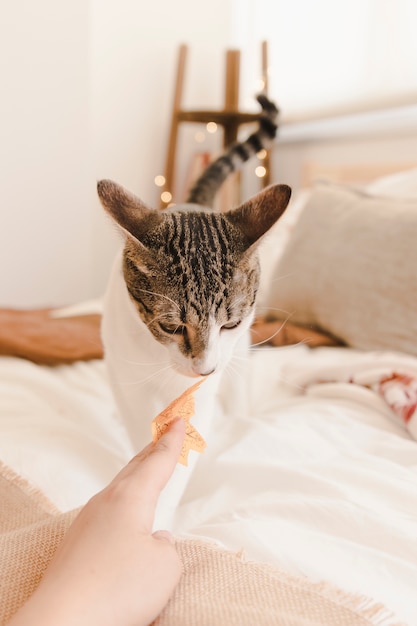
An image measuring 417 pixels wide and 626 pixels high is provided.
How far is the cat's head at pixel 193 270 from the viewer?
0.77 m

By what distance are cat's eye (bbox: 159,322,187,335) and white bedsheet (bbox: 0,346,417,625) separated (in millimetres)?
253

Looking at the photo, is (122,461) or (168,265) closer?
(168,265)

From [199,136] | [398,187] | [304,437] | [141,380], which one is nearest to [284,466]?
[304,437]

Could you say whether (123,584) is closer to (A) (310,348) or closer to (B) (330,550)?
(B) (330,550)

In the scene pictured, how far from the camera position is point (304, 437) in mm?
998

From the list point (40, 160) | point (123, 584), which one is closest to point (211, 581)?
point (123, 584)

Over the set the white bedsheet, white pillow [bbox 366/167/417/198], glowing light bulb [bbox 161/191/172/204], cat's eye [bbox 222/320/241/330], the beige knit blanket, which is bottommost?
the white bedsheet

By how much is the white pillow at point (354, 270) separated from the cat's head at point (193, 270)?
408 mm

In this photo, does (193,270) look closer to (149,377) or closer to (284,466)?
(149,377)

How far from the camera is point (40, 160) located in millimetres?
Answer: 2859

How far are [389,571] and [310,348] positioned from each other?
95 centimetres

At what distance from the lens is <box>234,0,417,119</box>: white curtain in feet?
6.72

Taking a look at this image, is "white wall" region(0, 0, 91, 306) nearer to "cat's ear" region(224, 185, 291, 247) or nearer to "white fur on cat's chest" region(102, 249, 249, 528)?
"white fur on cat's chest" region(102, 249, 249, 528)

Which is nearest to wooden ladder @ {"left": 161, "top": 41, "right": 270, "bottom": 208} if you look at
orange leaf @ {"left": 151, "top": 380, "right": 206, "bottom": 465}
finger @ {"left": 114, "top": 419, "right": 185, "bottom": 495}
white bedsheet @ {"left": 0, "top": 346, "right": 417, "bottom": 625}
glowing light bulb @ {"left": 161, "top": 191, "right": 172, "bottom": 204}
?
glowing light bulb @ {"left": 161, "top": 191, "right": 172, "bottom": 204}
